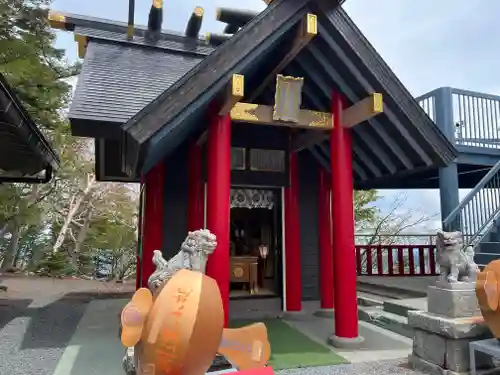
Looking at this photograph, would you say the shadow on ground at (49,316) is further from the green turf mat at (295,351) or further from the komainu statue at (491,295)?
the komainu statue at (491,295)

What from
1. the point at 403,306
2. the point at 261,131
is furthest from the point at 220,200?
the point at 403,306

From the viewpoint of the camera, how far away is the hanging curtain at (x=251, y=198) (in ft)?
23.6

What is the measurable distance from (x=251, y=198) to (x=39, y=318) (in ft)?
15.0

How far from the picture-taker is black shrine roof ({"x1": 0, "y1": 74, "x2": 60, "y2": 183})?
193 inches

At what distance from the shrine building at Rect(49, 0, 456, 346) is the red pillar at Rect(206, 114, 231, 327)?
14 millimetres

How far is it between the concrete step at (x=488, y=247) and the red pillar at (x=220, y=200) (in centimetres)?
539

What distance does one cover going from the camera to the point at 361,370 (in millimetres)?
4328

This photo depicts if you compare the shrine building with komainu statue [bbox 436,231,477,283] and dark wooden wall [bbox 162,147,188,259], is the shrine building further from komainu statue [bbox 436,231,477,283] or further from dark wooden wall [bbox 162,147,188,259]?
komainu statue [bbox 436,231,477,283]

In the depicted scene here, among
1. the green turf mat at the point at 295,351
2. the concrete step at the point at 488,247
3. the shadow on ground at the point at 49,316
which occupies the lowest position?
the shadow on ground at the point at 49,316

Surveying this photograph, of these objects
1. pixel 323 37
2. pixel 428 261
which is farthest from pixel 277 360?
pixel 428 261

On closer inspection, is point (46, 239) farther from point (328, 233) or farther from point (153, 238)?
point (328, 233)

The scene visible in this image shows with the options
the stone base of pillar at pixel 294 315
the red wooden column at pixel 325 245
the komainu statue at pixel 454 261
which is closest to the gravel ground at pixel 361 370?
the komainu statue at pixel 454 261

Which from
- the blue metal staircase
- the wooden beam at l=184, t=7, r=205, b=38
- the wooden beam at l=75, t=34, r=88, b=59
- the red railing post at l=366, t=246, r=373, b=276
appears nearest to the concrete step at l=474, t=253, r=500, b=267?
the blue metal staircase

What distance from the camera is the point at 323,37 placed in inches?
202
